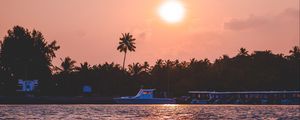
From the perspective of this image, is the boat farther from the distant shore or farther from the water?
the water

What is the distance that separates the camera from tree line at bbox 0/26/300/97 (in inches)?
6781

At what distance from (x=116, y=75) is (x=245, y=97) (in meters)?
36.2

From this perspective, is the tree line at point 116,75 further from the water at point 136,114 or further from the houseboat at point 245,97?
the water at point 136,114

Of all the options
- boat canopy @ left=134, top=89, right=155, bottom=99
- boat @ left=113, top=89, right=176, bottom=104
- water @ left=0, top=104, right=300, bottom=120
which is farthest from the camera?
boat canopy @ left=134, top=89, right=155, bottom=99

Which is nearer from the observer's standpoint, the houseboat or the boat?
the boat

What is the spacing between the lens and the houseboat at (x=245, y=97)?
17625cm

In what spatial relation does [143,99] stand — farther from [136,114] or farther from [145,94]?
[136,114]

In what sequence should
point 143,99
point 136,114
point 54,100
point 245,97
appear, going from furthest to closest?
point 245,97, point 143,99, point 54,100, point 136,114

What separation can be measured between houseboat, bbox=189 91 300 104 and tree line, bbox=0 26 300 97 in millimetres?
6866

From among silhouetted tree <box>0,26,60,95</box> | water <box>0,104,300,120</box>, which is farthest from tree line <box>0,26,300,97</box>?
water <box>0,104,300,120</box>

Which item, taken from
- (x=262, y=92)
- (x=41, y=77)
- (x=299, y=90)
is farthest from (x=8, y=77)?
(x=299, y=90)

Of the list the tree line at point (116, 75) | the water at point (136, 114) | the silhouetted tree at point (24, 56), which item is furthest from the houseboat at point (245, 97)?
the water at point (136, 114)

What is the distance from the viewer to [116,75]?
18825 centimetres

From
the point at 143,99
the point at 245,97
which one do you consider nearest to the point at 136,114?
the point at 143,99
